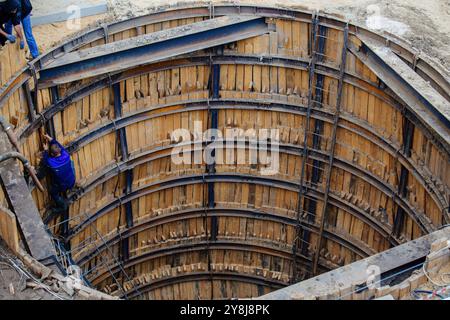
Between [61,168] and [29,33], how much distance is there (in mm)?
4070

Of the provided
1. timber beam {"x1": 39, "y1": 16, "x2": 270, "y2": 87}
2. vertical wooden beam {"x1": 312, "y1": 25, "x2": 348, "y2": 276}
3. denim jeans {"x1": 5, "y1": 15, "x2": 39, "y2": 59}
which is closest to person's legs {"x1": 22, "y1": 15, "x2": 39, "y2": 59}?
denim jeans {"x1": 5, "y1": 15, "x2": 39, "y2": 59}

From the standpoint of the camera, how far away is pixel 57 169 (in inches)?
851

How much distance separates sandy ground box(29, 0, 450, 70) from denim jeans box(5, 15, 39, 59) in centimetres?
116

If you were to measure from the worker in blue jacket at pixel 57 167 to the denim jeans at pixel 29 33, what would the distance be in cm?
255

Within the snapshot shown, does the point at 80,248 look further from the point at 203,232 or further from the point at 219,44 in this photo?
the point at 219,44

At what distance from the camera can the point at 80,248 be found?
24891 mm

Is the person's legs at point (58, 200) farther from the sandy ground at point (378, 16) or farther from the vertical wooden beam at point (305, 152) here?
the vertical wooden beam at point (305, 152)

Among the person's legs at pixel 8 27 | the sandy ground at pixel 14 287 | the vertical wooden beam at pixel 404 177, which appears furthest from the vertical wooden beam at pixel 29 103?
the vertical wooden beam at pixel 404 177

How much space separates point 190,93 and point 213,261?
280 inches

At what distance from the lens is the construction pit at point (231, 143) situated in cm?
2219

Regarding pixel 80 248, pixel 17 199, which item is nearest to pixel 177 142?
pixel 80 248

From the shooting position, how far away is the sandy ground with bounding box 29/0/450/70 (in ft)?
77.6

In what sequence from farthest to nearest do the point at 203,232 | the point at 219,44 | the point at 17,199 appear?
the point at 203,232, the point at 219,44, the point at 17,199

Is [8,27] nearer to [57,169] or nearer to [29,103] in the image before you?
[29,103]
